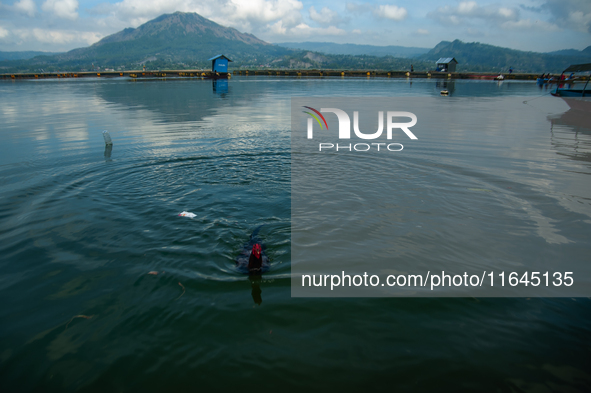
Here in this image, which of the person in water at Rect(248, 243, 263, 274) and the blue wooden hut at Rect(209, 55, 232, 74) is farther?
the blue wooden hut at Rect(209, 55, 232, 74)

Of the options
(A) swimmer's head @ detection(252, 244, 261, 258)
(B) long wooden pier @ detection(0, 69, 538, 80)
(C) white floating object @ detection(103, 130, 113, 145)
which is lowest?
(A) swimmer's head @ detection(252, 244, 261, 258)

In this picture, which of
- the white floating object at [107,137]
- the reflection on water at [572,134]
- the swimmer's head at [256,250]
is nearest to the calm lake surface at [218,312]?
the swimmer's head at [256,250]

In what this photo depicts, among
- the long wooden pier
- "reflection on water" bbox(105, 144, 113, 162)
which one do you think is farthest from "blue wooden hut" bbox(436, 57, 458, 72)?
"reflection on water" bbox(105, 144, 113, 162)

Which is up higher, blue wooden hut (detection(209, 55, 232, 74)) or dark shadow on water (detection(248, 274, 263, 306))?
blue wooden hut (detection(209, 55, 232, 74))

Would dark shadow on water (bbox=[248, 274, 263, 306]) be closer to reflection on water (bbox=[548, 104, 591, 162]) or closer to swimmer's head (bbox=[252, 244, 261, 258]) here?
swimmer's head (bbox=[252, 244, 261, 258])

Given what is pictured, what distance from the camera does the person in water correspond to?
19.5ft

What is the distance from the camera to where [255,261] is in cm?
605

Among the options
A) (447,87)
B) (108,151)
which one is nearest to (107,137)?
(108,151)

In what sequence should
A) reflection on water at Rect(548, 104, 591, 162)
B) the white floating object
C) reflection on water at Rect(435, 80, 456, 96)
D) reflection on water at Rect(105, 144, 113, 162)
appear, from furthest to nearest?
reflection on water at Rect(435, 80, 456, 96)
the white floating object
reflection on water at Rect(548, 104, 591, 162)
reflection on water at Rect(105, 144, 113, 162)

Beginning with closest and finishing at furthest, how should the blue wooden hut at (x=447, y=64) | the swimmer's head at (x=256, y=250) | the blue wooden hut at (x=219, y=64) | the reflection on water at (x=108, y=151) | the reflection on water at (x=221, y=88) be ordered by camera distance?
1. the swimmer's head at (x=256, y=250)
2. the reflection on water at (x=108, y=151)
3. the reflection on water at (x=221, y=88)
4. the blue wooden hut at (x=219, y=64)
5. the blue wooden hut at (x=447, y=64)

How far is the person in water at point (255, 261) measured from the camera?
5.94 metres

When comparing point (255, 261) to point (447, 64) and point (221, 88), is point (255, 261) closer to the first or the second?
point (221, 88)

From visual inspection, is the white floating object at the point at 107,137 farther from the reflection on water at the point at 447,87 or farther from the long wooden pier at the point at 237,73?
the long wooden pier at the point at 237,73

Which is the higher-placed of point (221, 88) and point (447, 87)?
Answer: point (447, 87)
